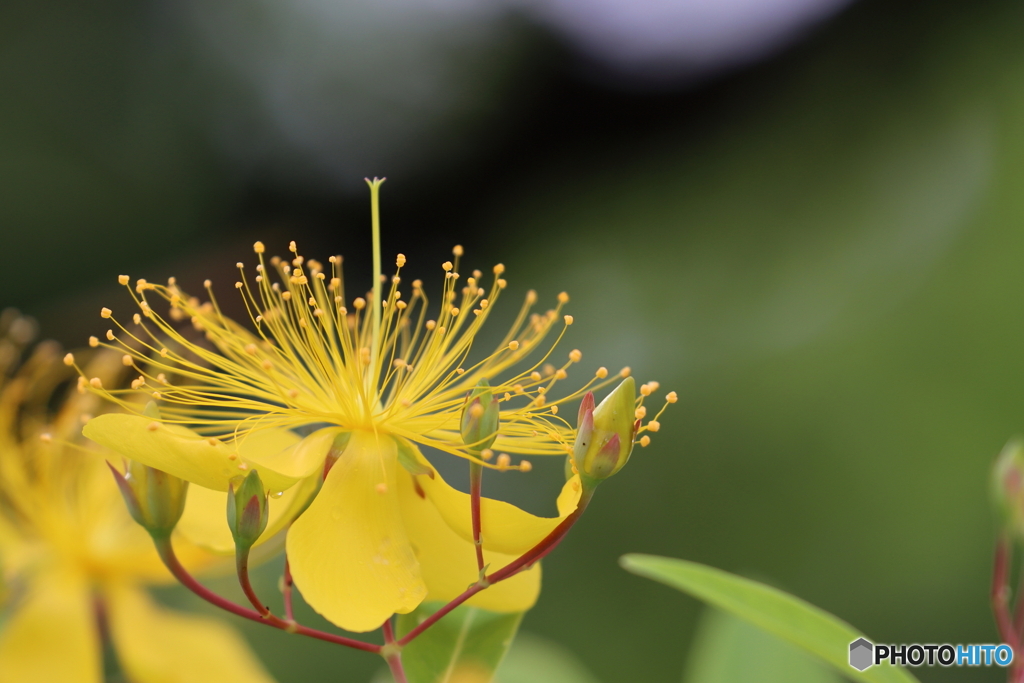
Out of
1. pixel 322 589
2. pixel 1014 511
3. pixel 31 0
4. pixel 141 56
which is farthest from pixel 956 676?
pixel 31 0

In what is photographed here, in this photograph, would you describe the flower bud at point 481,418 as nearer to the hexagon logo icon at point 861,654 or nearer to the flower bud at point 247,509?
→ the flower bud at point 247,509

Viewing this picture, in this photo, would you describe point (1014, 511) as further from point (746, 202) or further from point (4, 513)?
point (746, 202)

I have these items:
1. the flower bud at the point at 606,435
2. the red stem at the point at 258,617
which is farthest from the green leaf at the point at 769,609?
the red stem at the point at 258,617

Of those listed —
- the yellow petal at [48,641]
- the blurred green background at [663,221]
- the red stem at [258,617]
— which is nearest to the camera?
the red stem at [258,617]

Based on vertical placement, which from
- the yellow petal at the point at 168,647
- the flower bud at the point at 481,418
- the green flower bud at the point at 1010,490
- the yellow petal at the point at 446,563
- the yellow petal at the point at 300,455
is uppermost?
the green flower bud at the point at 1010,490

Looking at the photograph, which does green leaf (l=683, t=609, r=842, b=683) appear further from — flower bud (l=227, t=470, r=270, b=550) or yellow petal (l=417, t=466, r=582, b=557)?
flower bud (l=227, t=470, r=270, b=550)

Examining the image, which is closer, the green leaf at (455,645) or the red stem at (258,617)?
the red stem at (258,617)

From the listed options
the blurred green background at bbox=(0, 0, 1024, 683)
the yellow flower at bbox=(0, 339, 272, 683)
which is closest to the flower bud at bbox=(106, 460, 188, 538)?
the yellow flower at bbox=(0, 339, 272, 683)
